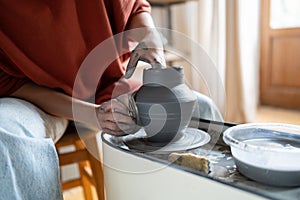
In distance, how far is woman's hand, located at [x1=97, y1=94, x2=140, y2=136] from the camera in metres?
0.59

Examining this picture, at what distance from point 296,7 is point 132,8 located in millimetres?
1705

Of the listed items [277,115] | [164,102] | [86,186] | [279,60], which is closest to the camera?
[164,102]

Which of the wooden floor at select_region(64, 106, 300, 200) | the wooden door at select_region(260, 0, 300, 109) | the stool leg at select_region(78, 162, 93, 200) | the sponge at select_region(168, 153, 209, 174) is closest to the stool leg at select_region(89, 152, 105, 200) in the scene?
the stool leg at select_region(78, 162, 93, 200)

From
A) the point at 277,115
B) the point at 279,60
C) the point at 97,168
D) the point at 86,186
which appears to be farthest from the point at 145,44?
the point at 279,60

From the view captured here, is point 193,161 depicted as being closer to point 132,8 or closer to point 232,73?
point 132,8

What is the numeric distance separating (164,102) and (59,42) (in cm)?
36

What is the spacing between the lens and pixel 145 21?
2.86ft

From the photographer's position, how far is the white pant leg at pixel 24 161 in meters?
0.52

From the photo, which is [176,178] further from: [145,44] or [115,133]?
[145,44]

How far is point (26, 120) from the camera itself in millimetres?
620

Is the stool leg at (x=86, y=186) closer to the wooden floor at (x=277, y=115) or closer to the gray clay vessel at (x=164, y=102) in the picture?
the gray clay vessel at (x=164, y=102)

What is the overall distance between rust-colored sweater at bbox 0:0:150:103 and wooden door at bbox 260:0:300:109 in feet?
5.51

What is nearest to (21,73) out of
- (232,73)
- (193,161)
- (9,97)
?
(9,97)

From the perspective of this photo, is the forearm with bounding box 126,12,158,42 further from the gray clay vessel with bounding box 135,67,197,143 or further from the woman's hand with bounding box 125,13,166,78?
the gray clay vessel with bounding box 135,67,197,143
